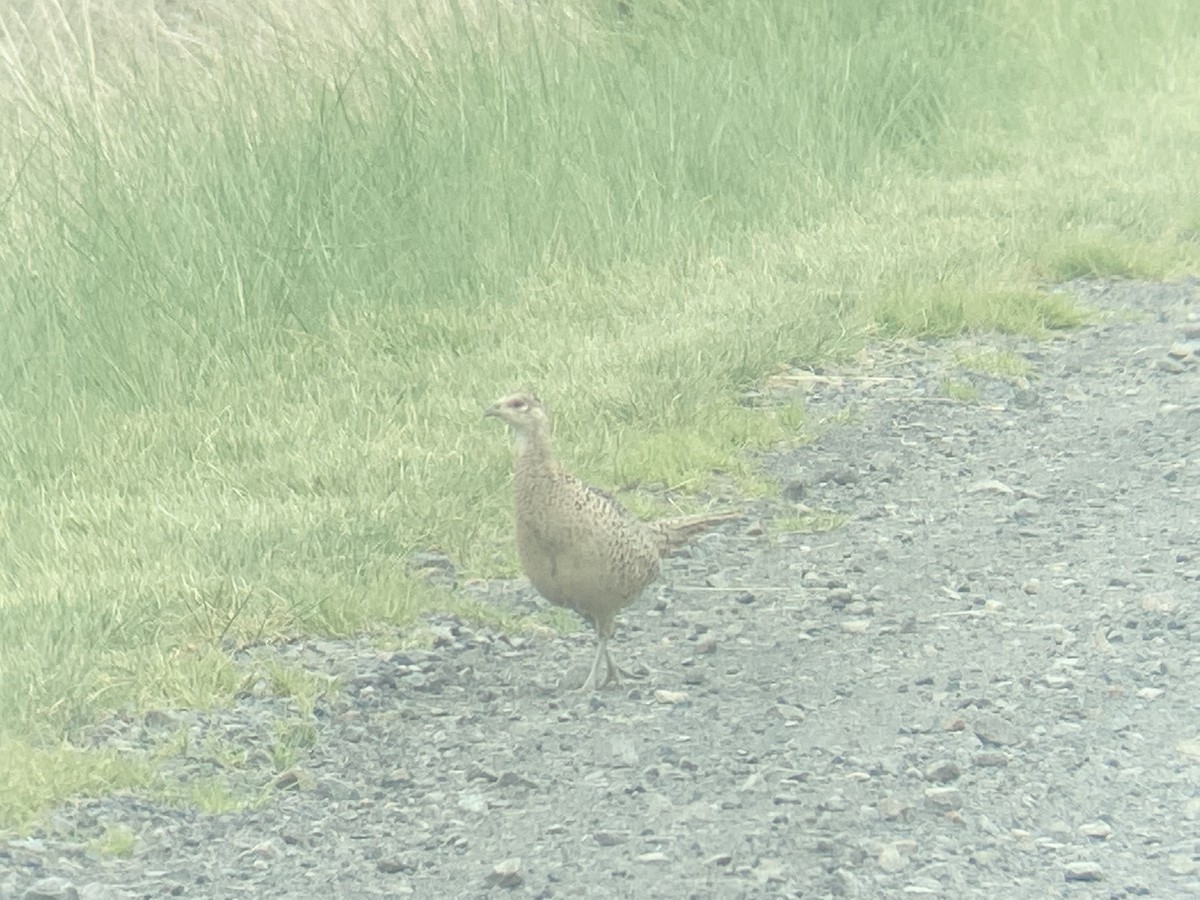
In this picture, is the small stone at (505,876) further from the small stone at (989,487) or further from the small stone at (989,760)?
the small stone at (989,487)

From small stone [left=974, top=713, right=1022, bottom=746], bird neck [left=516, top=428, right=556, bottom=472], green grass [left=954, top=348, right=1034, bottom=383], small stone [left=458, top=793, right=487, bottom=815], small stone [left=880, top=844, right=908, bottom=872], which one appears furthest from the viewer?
green grass [left=954, top=348, right=1034, bottom=383]

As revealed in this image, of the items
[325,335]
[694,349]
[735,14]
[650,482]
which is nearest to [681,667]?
[650,482]

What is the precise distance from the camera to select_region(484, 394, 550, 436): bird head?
17.0 ft

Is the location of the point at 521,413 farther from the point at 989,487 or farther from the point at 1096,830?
the point at 989,487

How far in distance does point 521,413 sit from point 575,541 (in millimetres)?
399

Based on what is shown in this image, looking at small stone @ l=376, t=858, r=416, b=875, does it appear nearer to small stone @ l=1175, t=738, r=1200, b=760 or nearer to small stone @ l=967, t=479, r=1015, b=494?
small stone @ l=1175, t=738, r=1200, b=760

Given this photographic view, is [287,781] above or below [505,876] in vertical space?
below

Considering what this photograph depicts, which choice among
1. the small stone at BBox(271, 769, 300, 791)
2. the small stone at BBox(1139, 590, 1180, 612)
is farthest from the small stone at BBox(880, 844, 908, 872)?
the small stone at BBox(1139, 590, 1180, 612)

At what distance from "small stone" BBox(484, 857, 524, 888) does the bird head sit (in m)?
1.48

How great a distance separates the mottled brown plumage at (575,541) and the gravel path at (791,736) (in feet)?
0.68

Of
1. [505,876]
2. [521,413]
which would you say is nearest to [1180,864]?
[505,876]

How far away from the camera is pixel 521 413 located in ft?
17.0

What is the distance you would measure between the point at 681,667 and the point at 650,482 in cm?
148

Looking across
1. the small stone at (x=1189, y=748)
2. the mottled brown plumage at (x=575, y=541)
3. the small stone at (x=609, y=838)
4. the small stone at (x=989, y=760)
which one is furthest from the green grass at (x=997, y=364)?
the small stone at (x=609, y=838)
